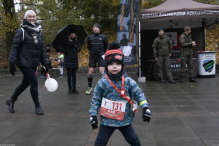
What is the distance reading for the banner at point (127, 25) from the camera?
10312 millimetres

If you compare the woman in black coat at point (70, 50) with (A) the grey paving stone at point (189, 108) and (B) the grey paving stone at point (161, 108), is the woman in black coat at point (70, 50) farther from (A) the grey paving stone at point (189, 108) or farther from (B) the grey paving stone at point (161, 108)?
(A) the grey paving stone at point (189, 108)

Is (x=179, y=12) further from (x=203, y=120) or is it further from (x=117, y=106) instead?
(x=117, y=106)

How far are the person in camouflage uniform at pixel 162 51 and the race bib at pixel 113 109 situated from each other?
7.61 meters

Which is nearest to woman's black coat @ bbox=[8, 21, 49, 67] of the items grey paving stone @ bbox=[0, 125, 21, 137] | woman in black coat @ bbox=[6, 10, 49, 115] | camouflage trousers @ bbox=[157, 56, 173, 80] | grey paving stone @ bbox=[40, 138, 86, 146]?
woman in black coat @ bbox=[6, 10, 49, 115]

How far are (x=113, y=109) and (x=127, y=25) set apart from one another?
8038 mm

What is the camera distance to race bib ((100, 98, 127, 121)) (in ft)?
8.94

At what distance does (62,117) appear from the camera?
16.5 feet

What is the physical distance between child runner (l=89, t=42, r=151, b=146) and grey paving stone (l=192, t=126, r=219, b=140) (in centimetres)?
149

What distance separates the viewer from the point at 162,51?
10.1 metres

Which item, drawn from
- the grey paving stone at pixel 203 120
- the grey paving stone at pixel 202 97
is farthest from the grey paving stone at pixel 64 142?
the grey paving stone at pixel 202 97

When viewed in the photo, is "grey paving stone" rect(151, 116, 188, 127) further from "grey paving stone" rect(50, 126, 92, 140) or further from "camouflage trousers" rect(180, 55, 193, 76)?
"camouflage trousers" rect(180, 55, 193, 76)

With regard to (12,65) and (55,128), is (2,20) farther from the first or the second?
(55,128)

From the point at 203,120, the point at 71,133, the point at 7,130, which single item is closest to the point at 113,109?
the point at 71,133

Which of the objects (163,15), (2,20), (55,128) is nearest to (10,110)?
(55,128)
